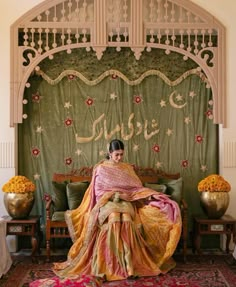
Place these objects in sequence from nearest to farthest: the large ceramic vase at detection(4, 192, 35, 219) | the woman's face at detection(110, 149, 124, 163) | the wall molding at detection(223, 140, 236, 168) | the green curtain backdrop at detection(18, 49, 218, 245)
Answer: the woman's face at detection(110, 149, 124, 163) → the large ceramic vase at detection(4, 192, 35, 219) → the wall molding at detection(223, 140, 236, 168) → the green curtain backdrop at detection(18, 49, 218, 245)

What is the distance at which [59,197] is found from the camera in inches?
243

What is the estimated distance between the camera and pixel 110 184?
5770mm

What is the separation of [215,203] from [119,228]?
4.68 feet

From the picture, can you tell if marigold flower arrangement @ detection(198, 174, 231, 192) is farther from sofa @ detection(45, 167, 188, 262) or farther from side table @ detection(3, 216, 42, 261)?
side table @ detection(3, 216, 42, 261)

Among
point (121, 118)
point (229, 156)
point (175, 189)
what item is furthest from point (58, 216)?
point (229, 156)

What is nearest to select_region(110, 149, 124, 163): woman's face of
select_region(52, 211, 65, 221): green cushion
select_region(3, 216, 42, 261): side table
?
select_region(52, 211, 65, 221): green cushion

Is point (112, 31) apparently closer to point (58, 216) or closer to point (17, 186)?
point (17, 186)

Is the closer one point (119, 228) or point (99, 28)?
point (119, 228)

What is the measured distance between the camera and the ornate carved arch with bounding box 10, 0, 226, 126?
6.34m

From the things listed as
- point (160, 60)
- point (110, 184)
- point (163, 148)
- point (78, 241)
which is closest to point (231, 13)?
point (160, 60)

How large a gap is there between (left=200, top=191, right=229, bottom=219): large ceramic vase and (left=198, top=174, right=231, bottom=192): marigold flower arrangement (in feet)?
0.17

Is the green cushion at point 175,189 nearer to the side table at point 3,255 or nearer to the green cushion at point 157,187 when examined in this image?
the green cushion at point 157,187

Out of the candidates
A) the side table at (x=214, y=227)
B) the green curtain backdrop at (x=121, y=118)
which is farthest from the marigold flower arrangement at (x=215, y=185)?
the green curtain backdrop at (x=121, y=118)

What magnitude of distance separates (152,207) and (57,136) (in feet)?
6.11
